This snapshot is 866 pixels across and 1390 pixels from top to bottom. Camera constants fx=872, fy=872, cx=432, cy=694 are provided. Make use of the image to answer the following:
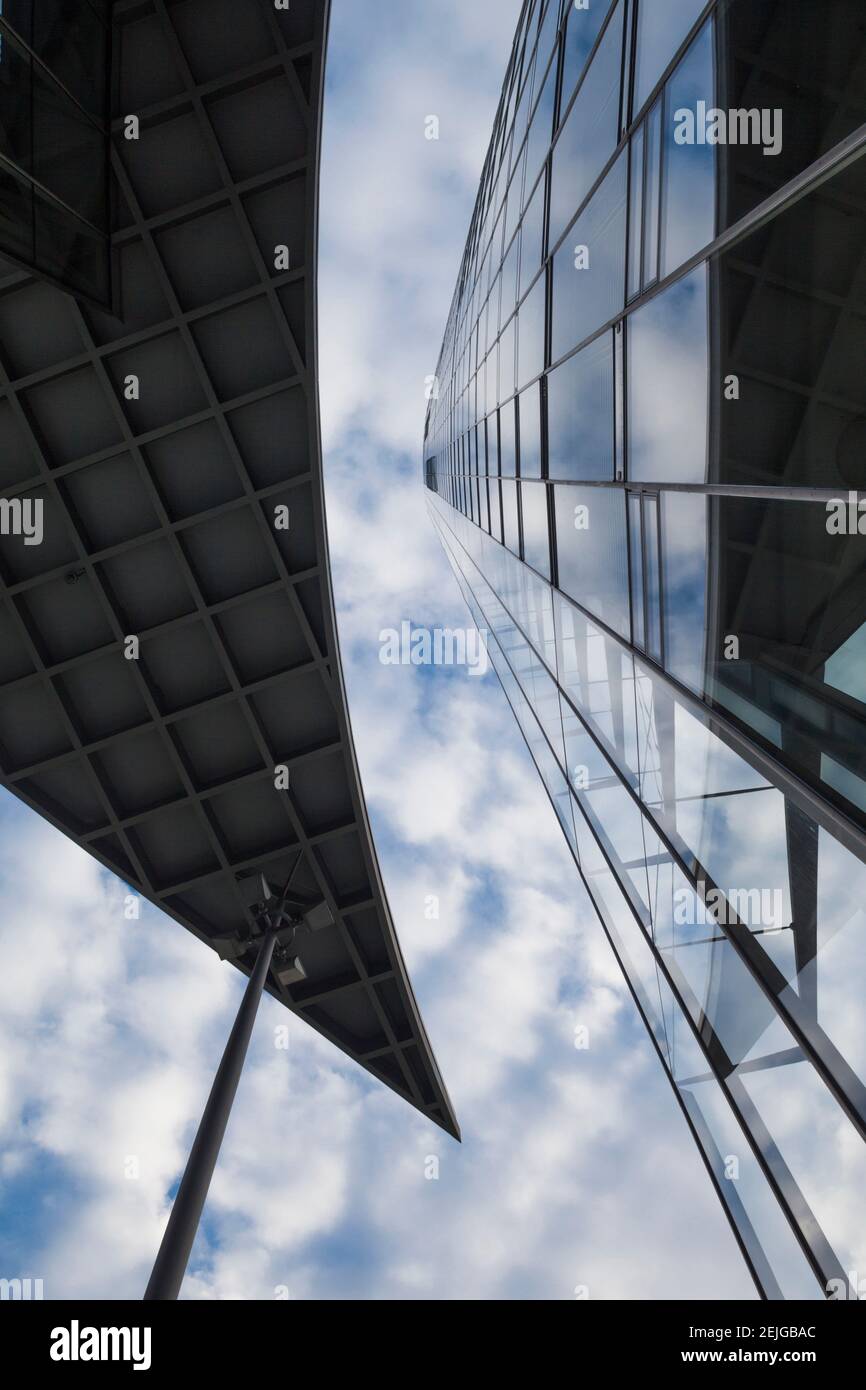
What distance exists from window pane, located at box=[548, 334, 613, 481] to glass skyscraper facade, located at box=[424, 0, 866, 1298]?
0.06 metres

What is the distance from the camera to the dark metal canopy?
1795 cm

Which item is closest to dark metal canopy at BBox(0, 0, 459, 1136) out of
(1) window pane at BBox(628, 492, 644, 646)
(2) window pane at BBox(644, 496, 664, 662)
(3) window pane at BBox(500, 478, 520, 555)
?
(3) window pane at BBox(500, 478, 520, 555)

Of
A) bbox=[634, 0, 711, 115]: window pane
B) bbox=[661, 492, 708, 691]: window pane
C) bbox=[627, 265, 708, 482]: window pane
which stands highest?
bbox=[634, 0, 711, 115]: window pane

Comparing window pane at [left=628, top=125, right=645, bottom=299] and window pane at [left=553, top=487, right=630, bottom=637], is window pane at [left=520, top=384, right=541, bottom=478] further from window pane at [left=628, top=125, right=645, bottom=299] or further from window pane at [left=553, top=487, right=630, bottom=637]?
window pane at [left=628, top=125, right=645, bottom=299]

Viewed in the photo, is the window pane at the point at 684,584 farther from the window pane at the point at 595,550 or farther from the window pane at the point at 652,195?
the window pane at the point at 652,195

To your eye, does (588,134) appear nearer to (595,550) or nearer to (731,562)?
(595,550)

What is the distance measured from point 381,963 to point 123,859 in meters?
7.81

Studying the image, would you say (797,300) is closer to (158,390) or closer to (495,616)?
(495,616)

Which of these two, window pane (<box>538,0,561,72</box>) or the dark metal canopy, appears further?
the dark metal canopy

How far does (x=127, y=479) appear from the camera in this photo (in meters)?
21.1

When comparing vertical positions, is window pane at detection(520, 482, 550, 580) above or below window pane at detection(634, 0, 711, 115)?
below

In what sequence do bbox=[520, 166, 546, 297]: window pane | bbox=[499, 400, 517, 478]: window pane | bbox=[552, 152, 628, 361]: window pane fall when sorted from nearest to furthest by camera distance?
bbox=[552, 152, 628, 361]: window pane, bbox=[520, 166, 546, 297]: window pane, bbox=[499, 400, 517, 478]: window pane

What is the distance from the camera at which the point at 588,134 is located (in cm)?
1024
